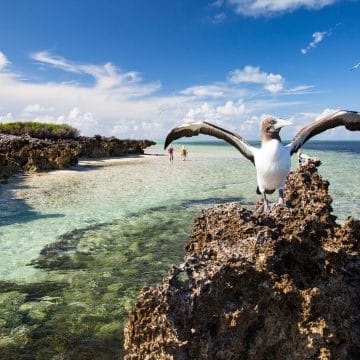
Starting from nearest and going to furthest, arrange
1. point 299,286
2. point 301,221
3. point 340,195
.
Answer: point 299,286 → point 301,221 → point 340,195

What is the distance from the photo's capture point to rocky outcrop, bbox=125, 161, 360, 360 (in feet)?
8.37

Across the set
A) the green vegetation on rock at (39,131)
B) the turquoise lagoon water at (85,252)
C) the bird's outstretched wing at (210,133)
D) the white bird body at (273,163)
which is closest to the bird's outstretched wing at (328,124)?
the white bird body at (273,163)

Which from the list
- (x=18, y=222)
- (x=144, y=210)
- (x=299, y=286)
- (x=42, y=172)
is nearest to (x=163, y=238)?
(x=144, y=210)

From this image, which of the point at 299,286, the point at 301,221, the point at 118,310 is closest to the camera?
the point at 299,286

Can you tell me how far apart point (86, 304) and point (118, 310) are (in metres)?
0.51

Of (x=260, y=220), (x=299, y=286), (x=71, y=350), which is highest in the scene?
(x=260, y=220)

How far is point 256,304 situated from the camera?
2814 mm

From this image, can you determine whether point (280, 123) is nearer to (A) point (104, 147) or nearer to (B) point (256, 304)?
(B) point (256, 304)

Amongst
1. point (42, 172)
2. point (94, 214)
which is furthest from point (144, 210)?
point (42, 172)

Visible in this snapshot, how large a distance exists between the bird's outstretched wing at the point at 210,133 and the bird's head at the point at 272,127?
1.74ft

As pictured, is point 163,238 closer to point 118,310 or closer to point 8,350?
point 118,310

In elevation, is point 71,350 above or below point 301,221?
below

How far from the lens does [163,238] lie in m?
8.54

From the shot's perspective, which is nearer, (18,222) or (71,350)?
(71,350)
